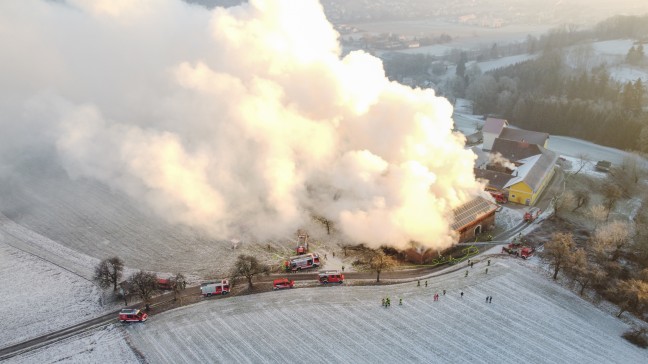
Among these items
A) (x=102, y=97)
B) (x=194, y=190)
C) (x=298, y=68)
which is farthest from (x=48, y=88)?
(x=298, y=68)

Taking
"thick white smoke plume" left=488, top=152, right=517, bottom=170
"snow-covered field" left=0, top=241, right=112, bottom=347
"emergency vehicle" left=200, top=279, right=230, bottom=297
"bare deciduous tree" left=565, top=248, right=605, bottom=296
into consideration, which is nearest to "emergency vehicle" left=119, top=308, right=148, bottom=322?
"snow-covered field" left=0, top=241, right=112, bottom=347

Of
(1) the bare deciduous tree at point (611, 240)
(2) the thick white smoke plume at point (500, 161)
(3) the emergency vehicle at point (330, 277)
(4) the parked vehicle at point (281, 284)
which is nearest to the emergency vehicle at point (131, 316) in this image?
(4) the parked vehicle at point (281, 284)

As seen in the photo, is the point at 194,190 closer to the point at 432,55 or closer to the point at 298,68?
the point at 298,68

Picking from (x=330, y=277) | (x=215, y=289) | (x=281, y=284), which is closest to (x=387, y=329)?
(x=330, y=277)

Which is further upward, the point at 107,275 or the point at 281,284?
the point at 107,275

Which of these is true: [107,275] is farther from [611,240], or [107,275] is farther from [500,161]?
[500,161]

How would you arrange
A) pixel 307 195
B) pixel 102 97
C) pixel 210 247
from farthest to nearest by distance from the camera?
pixel 102 97
pixel 307 195
pixel 210 247
